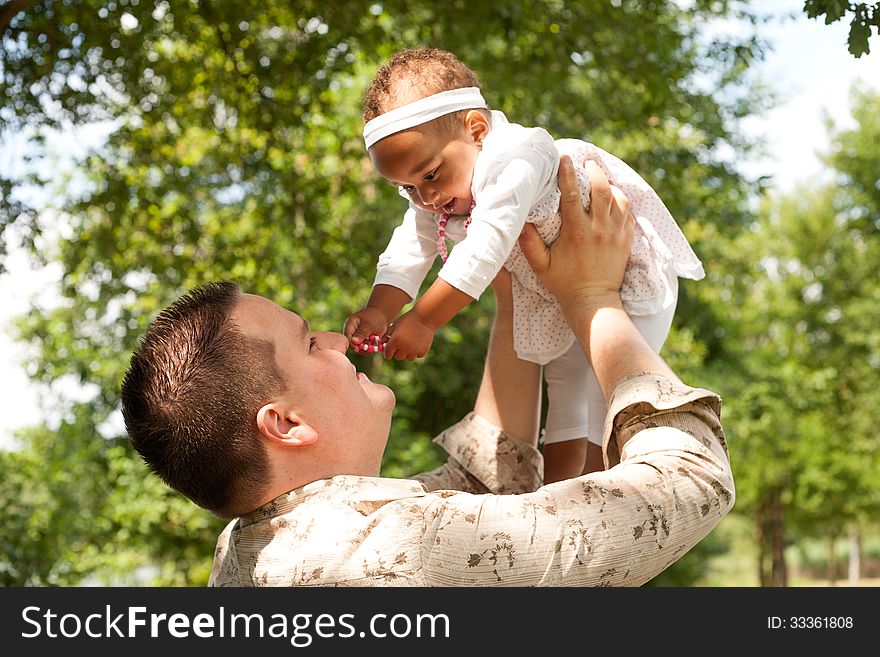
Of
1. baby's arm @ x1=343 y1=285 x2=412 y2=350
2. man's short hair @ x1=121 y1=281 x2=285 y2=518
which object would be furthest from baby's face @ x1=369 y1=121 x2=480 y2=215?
man's short hair @ x1=121 y1=281 x2=285 y2=518

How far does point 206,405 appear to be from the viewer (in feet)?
5.64

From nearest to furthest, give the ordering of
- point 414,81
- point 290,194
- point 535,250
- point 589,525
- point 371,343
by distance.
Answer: point 589,525, point 535,250, point 371,343, point 414,81, point 290,194

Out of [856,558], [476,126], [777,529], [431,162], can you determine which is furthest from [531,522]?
[856,558]

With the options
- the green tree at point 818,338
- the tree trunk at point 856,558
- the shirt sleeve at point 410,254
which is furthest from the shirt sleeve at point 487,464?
the tree trunk at point 856,558

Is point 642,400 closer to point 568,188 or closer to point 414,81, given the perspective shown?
point 568,188

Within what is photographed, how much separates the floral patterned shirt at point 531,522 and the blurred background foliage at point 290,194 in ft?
12.2

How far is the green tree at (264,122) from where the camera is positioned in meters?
7.14

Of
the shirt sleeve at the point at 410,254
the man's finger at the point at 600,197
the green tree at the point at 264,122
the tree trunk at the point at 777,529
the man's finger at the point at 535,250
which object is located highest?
the tree trunk at the point at 777,529

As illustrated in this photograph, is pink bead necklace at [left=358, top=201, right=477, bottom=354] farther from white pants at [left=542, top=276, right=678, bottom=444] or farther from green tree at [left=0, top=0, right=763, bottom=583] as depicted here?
green tree at [left=0, top=0, right=763, bottom=583]

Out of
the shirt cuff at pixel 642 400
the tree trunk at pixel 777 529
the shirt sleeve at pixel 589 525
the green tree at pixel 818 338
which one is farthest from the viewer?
the tree trunk at pixel 777 529

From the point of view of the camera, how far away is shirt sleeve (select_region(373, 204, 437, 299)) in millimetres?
2658

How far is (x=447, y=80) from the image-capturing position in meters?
2.59

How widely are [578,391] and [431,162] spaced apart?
2.40 feet

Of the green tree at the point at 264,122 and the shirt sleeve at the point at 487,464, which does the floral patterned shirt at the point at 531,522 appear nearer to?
the shirt sleeve at the point at 487,464
